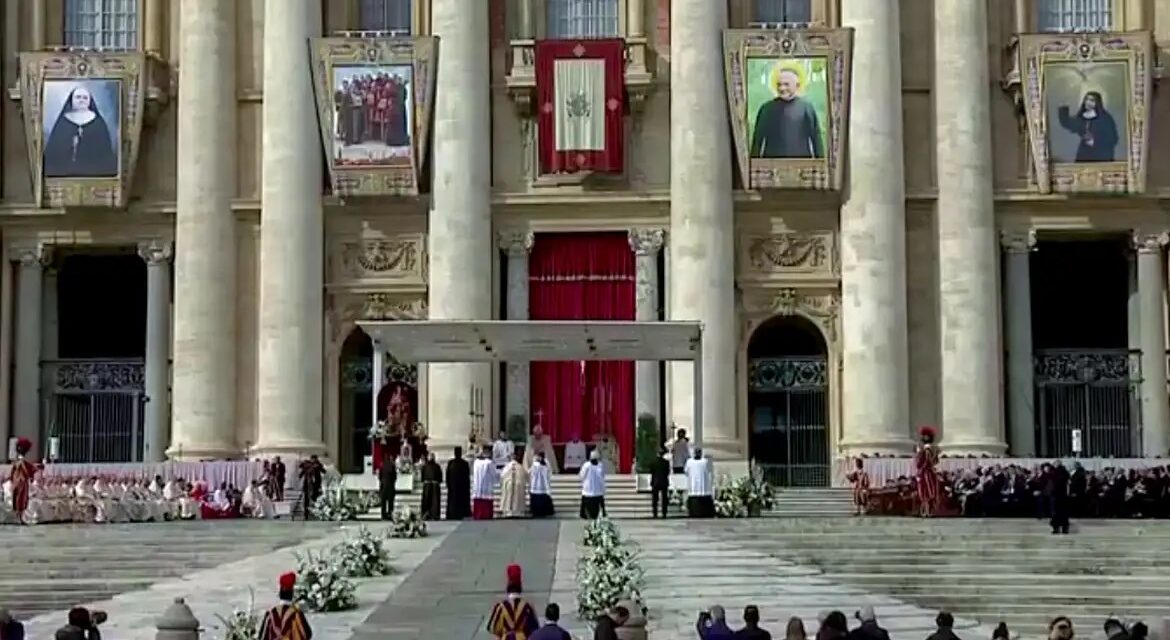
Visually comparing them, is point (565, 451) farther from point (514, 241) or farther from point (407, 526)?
point (407, 526)

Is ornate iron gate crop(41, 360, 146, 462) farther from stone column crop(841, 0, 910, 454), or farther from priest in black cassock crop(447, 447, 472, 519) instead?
stone column crop(841, 0, 910, 454)

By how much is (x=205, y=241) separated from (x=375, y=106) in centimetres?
467

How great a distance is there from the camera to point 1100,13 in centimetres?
4719

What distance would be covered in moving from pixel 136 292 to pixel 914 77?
63.0 feet

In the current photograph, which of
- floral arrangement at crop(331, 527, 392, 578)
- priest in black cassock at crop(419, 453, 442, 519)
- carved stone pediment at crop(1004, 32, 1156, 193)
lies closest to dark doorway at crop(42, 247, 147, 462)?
priest in black cassock at crop(419, 453, 442, 519)

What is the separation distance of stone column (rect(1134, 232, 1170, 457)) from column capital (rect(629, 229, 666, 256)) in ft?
33.9

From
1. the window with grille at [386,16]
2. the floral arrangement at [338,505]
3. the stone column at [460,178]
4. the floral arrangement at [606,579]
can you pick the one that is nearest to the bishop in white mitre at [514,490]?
the floral arrangement at [338,505]

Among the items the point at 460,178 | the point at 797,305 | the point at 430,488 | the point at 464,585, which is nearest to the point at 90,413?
the point at 460,178

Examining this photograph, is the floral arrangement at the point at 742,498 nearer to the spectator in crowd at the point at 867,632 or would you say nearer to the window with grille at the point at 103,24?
the window with grille at the point at 103,24

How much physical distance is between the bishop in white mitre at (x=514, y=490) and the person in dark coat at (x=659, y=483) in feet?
7.43

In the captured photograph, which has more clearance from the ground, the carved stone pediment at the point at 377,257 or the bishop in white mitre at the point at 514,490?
the carved stone pediment at the point at 377,257

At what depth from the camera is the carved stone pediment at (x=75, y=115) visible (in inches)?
1826

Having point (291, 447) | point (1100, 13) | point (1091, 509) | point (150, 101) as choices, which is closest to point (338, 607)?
point (1091, 509)

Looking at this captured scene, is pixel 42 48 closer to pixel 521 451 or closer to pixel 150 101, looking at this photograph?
pixel 150 101
